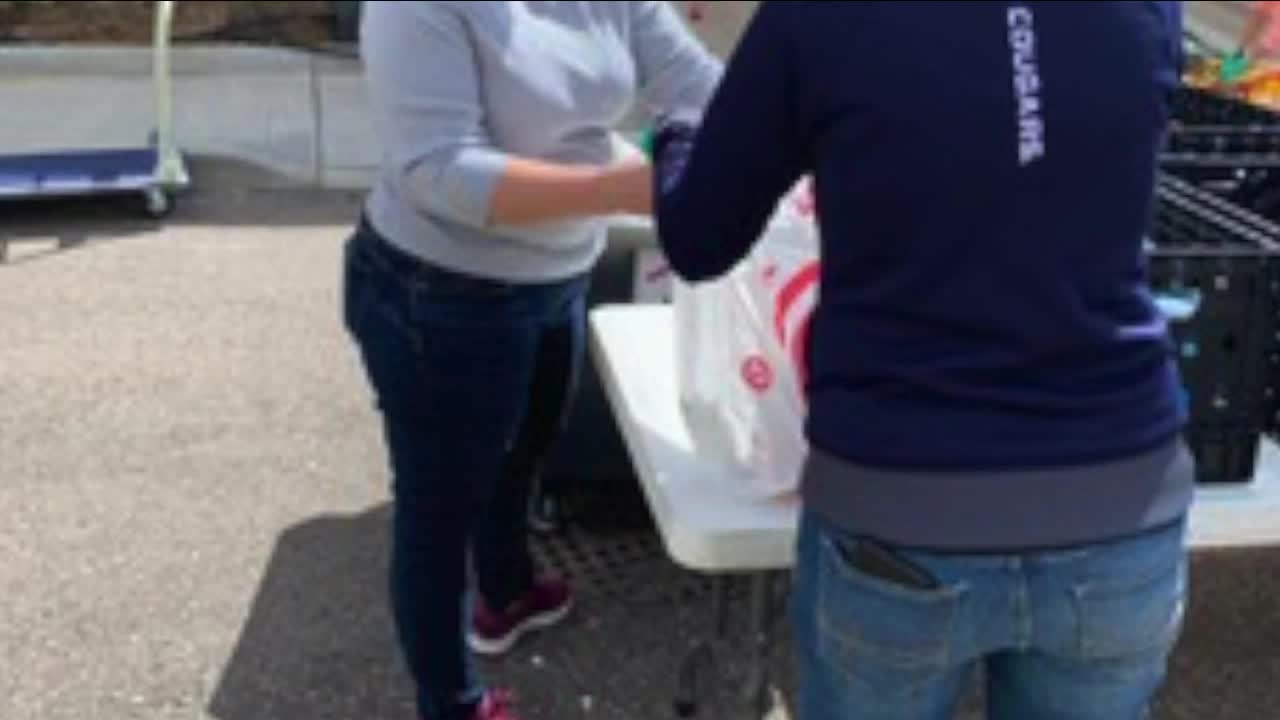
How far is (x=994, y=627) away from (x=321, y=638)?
77.5 inches

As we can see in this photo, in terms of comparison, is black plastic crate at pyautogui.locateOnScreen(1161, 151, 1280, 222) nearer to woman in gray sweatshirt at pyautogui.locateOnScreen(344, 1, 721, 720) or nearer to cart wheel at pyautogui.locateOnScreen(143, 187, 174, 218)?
woman in gray sweatshirt at pyautogui.locateOnScreen(344, 1, 721, 720)

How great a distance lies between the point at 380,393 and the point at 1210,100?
173 cm

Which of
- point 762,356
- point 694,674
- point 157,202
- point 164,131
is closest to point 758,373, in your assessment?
point 762,356

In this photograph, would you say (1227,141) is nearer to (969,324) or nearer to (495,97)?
(495,97)

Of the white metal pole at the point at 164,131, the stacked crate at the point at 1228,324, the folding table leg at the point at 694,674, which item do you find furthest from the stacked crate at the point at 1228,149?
the white metal pole at the point at 164,131

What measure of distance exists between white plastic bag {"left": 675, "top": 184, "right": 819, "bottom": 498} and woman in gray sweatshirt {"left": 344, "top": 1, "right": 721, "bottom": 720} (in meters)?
0.20

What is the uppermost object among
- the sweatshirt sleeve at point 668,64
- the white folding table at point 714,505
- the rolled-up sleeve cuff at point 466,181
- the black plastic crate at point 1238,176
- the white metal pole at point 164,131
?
the sweatshirt sleeve at point 668,64

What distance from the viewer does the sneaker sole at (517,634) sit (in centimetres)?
323

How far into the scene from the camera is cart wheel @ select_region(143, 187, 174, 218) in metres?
6.04

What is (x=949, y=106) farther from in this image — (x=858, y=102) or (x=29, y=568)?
(x=29, y=568)

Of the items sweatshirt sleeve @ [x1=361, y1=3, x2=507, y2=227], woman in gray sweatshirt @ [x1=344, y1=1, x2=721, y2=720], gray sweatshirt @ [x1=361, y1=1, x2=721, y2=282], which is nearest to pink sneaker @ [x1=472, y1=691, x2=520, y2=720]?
woman in gray sweatshirt @ [x1=344, y1=1, x2=721, y2=720]

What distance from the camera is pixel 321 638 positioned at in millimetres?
3344

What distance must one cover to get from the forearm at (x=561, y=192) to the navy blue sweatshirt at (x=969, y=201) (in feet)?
1.49

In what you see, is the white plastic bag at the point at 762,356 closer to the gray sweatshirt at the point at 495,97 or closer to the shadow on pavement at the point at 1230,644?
the gray sweatshirt at the point at 495,97
